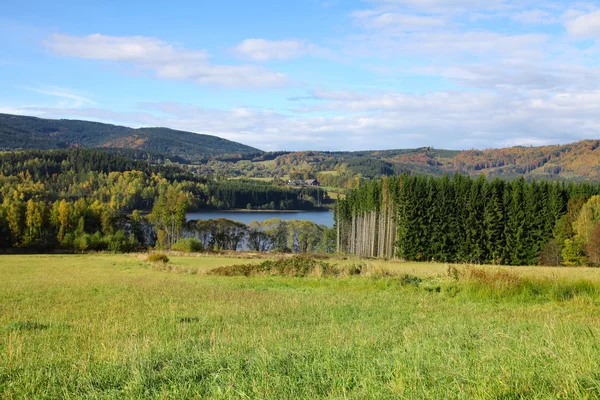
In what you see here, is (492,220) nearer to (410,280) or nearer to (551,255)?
(551,255)

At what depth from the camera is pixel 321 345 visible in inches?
259

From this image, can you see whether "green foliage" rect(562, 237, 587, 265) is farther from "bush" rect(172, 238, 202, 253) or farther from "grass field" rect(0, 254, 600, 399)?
"bush" rect(172, 238, 202, 253)

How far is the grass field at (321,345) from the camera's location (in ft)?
14.5

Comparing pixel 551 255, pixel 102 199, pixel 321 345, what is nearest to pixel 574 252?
pixel 551 255

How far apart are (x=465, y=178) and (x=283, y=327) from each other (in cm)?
6127

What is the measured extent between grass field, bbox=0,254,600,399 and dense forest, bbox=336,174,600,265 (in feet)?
161

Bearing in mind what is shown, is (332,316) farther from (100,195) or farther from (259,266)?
(100,195)

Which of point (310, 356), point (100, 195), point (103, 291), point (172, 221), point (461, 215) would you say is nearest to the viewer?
point (310, 356)

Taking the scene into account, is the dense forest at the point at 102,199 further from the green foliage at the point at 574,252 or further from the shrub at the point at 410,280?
the shrub at the point at 410,280

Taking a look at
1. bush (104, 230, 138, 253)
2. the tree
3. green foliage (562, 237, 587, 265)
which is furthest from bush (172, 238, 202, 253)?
green foliage (562, 237, 587, 265)

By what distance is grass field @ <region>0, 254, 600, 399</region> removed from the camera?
442cm

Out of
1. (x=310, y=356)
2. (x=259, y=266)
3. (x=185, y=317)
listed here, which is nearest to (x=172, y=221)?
(x=259, y=266)

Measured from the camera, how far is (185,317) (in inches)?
424

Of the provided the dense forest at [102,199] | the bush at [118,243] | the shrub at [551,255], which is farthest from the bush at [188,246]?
the shrub at [551,255]
